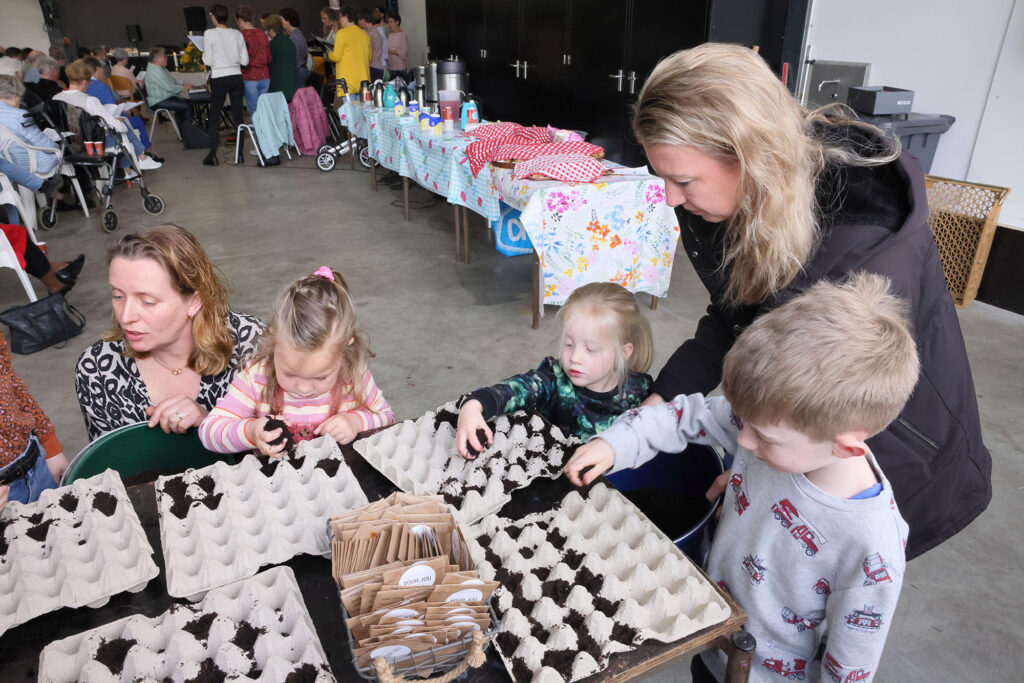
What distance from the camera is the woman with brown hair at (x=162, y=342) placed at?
1393mm

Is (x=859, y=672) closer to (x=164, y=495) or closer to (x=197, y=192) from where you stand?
(x=164, y=495)

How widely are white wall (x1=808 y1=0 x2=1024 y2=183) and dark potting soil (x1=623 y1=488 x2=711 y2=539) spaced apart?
3.34 m

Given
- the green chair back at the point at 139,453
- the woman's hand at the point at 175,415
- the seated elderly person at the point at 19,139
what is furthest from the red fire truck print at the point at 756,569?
the seated elderly person at the point at 19,139

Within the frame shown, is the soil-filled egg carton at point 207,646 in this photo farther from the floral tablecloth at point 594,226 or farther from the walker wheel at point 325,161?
the walker wheel at point 325,161

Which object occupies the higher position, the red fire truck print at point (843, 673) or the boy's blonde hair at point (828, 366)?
the boy's blonde hair at point (828, 366)

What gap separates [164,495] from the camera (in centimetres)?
99

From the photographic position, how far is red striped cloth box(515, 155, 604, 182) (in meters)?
3.20

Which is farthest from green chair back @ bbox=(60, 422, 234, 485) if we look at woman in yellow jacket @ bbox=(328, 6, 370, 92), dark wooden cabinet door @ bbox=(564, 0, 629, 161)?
woman in yellow jacket @ bbox=(328, 6, 370, 92)

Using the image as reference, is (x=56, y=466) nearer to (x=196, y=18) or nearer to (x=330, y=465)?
(x=330, y=465)

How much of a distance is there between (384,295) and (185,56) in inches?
405

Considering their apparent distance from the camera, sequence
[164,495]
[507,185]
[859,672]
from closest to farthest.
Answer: [859,672] < [164,495] < [507,185]

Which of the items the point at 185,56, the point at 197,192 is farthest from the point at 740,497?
the point at 185,56

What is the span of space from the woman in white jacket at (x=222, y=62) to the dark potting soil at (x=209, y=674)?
8.05 meters

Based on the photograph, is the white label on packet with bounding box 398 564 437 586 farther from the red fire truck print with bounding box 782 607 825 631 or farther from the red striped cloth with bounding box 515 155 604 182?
the red striped cloth with bounding box 515 155 604 182
